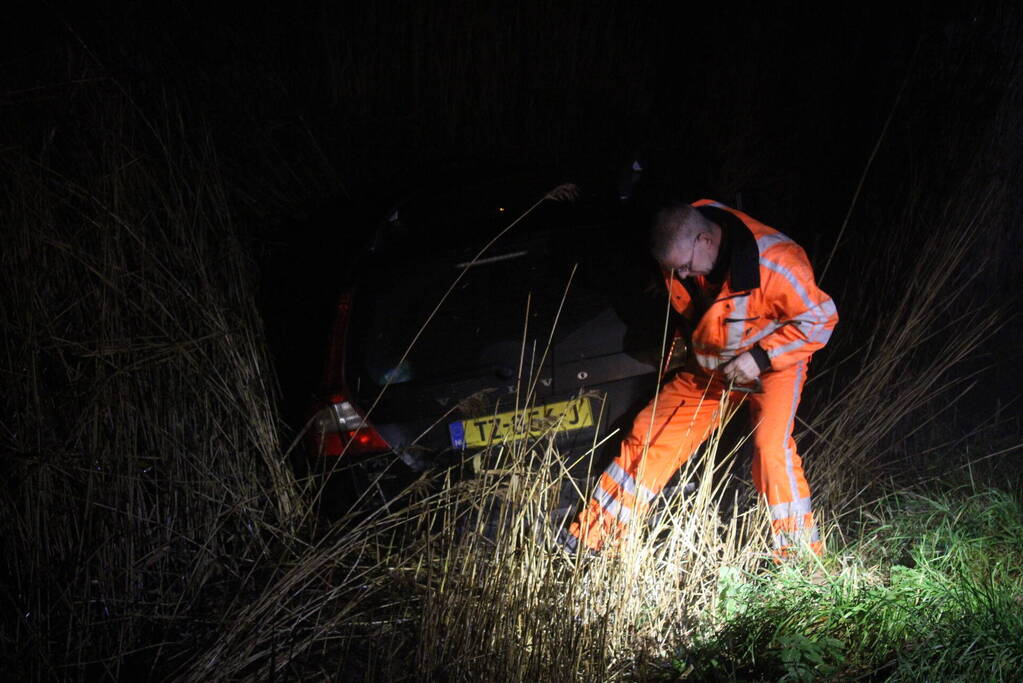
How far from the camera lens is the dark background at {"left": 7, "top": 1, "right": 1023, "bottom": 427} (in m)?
3.99

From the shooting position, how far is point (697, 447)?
3.31 m

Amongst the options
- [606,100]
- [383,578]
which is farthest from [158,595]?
[606,100]

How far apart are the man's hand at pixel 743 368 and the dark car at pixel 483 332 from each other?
34 cm

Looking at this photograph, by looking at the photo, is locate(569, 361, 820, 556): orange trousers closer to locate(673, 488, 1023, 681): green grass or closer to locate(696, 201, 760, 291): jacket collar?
locate(673, 488, 1023, 681): green grass

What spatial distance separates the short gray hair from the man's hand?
52 centimetres

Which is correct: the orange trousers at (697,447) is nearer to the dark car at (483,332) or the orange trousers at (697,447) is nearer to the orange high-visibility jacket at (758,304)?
the orange high-visibility jacket at (758,304)

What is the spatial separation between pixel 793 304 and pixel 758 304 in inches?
5.4

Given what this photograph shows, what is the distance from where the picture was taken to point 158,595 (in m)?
3.29

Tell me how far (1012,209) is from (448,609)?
4.67 meters

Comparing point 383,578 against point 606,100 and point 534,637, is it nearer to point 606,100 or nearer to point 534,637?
point 534,637

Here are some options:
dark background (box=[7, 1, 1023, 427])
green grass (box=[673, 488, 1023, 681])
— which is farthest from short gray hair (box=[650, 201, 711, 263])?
green grass (box=[673, 488, 1023, 681])

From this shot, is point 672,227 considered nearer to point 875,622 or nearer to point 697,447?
point 697,447

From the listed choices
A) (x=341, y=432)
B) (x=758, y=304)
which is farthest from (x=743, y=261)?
(x=341, y=432)

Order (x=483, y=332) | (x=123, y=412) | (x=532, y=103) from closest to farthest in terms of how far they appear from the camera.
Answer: (x=123, y=412) → (x=483, y=332) → (x=532, y=103)
